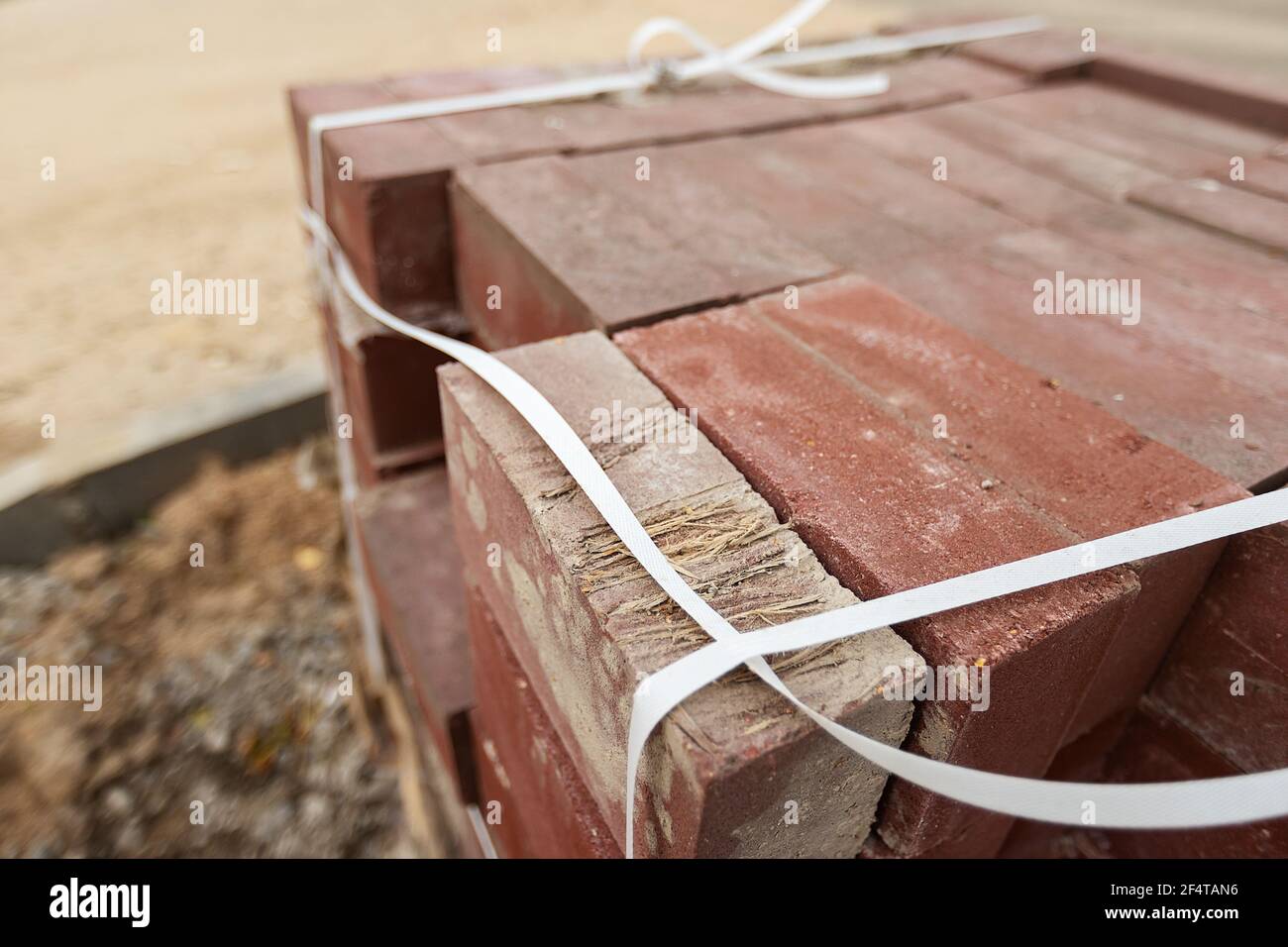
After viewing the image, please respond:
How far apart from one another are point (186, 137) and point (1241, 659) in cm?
1104

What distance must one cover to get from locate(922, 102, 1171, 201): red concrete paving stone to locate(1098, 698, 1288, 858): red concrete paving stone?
1.65 m

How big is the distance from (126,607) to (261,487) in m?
0.93

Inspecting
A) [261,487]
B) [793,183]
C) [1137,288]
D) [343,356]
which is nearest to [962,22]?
[793,183]

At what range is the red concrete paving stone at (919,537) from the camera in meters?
1.13

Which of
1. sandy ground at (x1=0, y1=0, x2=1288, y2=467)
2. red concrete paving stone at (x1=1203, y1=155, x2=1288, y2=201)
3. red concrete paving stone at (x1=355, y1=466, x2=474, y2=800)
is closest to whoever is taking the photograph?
red concrete paving stone at (x1=355, y1=466, x2=474, y2=800)

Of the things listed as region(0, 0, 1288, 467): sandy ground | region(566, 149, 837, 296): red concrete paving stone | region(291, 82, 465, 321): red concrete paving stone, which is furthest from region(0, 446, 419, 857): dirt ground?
region(566, 149, 837, 296): red concrete paving stone

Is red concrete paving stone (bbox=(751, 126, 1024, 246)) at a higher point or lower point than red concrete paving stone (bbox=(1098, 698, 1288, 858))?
higher

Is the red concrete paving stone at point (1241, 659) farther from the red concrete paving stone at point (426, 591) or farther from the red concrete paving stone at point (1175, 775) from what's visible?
the red concrete paving stone at point (426, 591)

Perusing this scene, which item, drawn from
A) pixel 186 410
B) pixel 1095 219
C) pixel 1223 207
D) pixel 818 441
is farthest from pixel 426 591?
pixel 186 410

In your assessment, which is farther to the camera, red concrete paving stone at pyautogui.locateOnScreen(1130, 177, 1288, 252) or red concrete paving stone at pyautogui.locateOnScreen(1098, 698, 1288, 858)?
red concrete paving stone at pyautogui.locateOnScreen(1130, 177, 1288, 252)

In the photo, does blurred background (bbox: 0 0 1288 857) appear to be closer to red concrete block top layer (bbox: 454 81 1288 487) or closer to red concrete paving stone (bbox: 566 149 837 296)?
red concrete block top layer (bbox: 454 81 1288 487)

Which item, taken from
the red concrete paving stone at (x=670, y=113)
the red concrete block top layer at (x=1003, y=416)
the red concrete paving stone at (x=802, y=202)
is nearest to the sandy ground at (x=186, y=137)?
the red concrete paving stone at (x=670, y=113)

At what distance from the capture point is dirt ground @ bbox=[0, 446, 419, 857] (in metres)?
3.51

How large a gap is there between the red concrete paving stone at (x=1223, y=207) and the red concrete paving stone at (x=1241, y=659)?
52.5 inches
